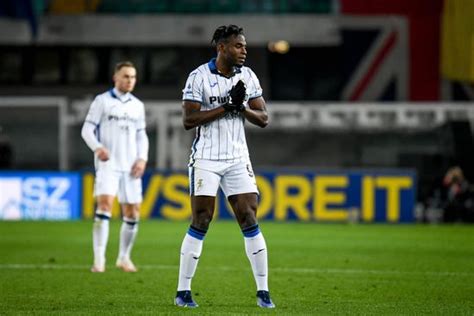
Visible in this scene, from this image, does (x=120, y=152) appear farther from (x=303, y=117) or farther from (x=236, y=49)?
(x=303, y=117)

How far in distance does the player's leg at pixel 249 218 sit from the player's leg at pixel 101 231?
3.93 meters

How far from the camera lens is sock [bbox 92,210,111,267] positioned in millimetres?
13805

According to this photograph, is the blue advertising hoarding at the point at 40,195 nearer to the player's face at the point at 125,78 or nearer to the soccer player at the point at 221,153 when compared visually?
the player's face at the point at 125,78

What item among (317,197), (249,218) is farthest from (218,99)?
(317,197)

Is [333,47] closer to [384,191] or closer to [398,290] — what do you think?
[384,191]

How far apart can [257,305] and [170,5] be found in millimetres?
26192

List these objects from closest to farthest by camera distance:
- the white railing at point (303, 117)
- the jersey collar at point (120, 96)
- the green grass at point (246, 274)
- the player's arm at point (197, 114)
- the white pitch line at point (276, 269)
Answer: the player's arm at point (197, 114) → the green grass at point (246, 274) → the white pitch line at point (276, 269) → the jersey collar at point (120, 96) → the white railing at point (303, 117)

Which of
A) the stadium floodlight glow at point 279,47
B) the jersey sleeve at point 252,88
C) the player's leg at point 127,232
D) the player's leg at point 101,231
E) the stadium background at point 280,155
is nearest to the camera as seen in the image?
the jersey sleeve at point 252,88

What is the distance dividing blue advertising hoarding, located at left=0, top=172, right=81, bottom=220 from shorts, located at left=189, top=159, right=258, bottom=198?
1618 centimetres

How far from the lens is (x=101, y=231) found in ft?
45.6

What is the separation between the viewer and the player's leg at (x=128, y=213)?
1406 centimetres

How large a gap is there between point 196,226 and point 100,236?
157 inches

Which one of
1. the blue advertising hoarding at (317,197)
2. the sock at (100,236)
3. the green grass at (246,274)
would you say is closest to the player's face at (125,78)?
the sock at (100,236)

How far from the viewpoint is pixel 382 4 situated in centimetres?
3497
